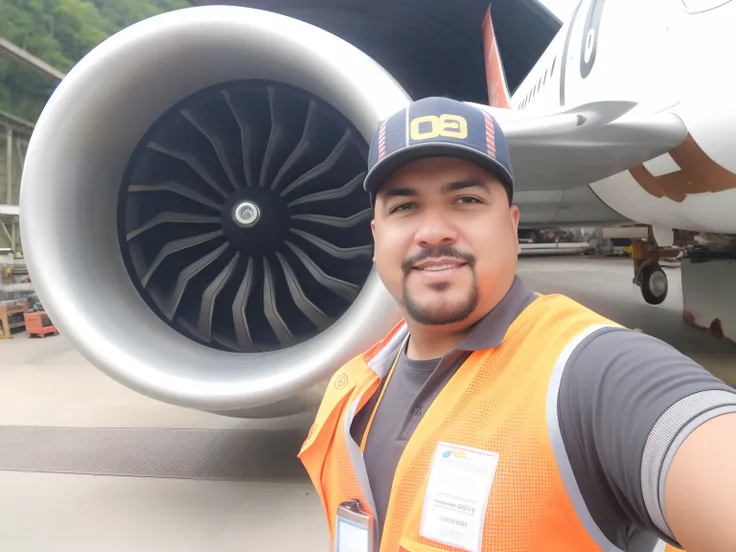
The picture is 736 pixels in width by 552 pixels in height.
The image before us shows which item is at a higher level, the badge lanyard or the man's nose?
the man's nose

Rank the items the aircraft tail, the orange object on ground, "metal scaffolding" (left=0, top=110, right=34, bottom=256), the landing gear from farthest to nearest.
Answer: "metal scaffolding" (left=0, top=110, right=34, bottom=256), the aircraft tail, the landing gear, the orange object on ground

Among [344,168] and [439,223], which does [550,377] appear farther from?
[344,168]

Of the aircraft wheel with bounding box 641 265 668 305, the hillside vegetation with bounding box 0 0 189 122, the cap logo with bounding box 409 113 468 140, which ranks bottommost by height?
the cap logo with bounding box 409 113 468 140

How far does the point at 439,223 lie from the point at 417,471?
28 centimetres

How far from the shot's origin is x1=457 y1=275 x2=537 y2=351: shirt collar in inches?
24.7

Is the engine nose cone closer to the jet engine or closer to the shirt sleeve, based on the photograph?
the jet engine

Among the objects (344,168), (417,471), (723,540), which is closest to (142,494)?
(344,168)

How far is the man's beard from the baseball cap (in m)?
0.12

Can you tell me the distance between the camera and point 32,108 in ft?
40.7

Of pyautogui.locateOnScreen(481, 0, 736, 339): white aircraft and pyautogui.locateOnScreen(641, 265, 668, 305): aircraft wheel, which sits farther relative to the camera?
pyautogui.locateOnScreen(641, 265, 668, 305): aircraft wheel

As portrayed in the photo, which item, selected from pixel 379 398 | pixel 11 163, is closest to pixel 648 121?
pixel 379 398

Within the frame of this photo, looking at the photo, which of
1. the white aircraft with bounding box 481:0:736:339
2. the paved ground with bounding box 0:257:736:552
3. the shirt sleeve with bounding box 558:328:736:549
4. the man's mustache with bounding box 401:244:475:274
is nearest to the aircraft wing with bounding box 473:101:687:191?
the white aircraft with bounding box 481:0:736:339

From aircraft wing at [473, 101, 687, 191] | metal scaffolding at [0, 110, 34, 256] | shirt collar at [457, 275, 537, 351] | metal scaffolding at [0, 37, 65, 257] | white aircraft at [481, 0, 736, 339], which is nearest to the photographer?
shirt collar at [457, 275, 537, 351]

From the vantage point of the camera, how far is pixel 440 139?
662mm
